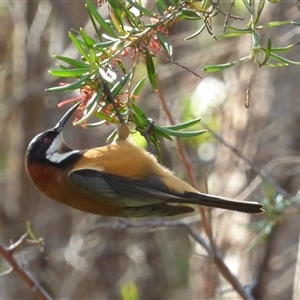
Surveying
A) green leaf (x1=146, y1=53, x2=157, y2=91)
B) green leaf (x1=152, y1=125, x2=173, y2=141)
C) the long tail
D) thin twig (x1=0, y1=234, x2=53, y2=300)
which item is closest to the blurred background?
the long tail

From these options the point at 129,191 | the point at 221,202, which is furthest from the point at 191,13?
the point at 129,191

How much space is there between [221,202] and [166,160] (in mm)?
4611

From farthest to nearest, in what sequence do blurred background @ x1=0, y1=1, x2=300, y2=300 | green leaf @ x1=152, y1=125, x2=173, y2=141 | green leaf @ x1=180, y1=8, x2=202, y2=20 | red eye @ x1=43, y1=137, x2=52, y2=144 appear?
blurred background @ x1=0, y1=1, x2=300, y2=300, red eye @ x1=43, y1=137, x2=52, y2=144, green leaf @ x1=152, y1=125, x2=173, y2=141, green leaf @ x1=180, y1=8, x2=202, y2=20

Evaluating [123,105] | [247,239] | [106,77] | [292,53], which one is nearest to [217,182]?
[247,239]

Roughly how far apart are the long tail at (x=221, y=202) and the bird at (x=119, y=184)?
15mm

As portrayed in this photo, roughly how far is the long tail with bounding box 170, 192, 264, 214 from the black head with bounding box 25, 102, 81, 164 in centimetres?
68

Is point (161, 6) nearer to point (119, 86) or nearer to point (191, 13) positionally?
point (191, 13)

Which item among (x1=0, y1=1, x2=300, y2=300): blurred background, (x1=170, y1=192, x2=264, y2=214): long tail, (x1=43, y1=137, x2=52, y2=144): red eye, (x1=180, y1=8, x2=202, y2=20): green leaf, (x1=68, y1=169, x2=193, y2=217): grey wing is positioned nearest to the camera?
(x1=180, y1=8, x2=202, y2=20): green leaf

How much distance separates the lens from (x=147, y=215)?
2.83m

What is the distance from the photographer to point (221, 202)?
262cm

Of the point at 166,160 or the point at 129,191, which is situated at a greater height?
the point at 129,191

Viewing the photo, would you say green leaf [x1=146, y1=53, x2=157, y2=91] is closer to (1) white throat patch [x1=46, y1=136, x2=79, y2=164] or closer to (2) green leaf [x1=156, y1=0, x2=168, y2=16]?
(2) green leaf [x1=156, y1=0, x2=168, y2=16]

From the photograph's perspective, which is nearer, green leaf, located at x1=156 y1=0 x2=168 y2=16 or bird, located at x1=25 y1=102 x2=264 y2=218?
green leaf, located at x1=156 y1=0 x2=168 y2=16

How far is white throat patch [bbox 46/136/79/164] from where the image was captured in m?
3.07
